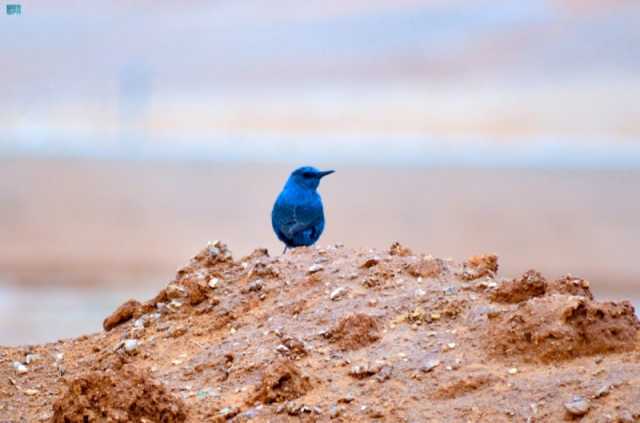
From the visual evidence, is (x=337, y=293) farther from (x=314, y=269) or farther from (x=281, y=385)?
(x=281, y=385)

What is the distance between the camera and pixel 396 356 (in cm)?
364

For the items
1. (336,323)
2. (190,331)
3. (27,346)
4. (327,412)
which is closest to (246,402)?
(327,412)

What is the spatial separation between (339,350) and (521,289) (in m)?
0.67

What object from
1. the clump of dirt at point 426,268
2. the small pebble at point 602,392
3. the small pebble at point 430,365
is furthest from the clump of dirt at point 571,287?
the small pebble at point 602,392

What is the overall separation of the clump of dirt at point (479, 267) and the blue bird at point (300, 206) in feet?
3.57

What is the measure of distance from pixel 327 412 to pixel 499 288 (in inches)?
37.3

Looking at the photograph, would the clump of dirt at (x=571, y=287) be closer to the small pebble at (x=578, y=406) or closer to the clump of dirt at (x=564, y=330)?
the clump of dirt at (x=564, y=330)

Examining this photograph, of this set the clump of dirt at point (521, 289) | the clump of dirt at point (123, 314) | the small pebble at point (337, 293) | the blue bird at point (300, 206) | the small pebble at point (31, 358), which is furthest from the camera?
the blue bird at point (300, 206)

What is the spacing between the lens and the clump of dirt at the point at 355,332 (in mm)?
3797

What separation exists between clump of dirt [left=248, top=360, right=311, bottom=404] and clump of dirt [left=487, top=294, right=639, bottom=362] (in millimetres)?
602

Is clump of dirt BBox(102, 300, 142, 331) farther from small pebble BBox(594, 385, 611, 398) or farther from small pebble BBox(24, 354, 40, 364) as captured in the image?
small pebble BBox(594, 385, 611, 398)

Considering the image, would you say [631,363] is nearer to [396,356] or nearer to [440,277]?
[396,356]

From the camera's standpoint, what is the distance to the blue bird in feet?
17.7

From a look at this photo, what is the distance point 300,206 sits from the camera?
540 cm
